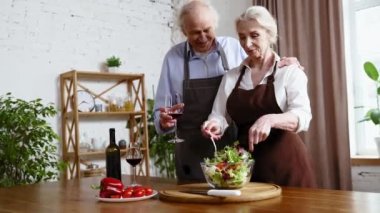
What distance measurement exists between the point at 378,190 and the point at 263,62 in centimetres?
197

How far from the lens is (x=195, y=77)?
243 centimetres

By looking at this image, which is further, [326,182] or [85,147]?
[85,147]

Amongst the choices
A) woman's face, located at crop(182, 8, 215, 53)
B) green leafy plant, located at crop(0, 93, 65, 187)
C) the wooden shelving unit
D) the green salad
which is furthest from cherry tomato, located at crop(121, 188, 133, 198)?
the wooden shelving unit

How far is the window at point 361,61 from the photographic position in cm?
374

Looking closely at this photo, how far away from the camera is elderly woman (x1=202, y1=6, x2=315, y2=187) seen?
6.16 feet

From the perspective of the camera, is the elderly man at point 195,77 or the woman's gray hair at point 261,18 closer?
the woman's gray hair at point 261,18

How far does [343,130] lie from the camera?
A: 3500 millimetres

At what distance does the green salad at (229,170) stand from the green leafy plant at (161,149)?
3054mm

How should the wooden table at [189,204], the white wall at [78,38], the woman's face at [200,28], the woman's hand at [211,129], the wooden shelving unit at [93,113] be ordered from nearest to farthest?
1. the wooden table at [189,204]
2. the woman's hand at [211,129]
3. the woman's face at [200,28]
4. the white wall at [78,38]
5. the wooden shelving unit at [93,113]

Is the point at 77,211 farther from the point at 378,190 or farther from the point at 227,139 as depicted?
the point at 378,190

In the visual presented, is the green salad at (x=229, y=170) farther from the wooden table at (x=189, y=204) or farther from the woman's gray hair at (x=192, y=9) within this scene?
the woman's gray hair at (x=192, y=9)

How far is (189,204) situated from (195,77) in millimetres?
1099

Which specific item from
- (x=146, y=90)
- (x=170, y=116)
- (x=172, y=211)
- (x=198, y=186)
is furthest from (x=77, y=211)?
(x=146, y=90)

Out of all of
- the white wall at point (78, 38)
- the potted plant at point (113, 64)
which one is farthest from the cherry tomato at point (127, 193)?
the potted plant at point (113, 64)
